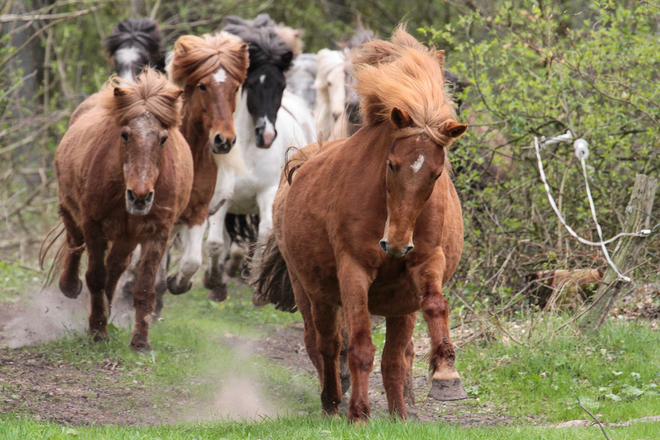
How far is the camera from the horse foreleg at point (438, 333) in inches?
147

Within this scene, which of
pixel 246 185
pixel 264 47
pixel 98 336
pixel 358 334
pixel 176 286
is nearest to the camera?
pixel 358 334

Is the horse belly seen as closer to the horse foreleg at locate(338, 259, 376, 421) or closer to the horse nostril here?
the horse foreleg at locate(338, 259, 376, 421)

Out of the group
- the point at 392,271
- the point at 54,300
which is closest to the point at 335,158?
the point at 392,271

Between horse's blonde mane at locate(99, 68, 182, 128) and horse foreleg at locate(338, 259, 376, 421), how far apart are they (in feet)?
10.5

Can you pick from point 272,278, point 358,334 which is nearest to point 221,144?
point 272,278

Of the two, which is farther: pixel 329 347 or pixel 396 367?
pixel 329 347

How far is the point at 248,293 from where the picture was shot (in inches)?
406

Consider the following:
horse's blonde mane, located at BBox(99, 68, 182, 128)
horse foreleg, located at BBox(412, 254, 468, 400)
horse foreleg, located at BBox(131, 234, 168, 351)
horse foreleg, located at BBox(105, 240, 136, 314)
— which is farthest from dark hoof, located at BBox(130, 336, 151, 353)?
horse foreleg, located at BBox(412, 254, 468, 400)

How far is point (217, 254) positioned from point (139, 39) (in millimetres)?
2784

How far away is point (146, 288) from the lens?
7113 millimetres

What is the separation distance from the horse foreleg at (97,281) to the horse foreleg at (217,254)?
1.98m

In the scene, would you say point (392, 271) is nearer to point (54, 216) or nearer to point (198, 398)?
point (198, 398)

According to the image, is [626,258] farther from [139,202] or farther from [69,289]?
[69,289]

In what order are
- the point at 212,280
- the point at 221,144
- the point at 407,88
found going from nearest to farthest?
the point at 407,88 → the point at 221,144 → the point at 212,280
